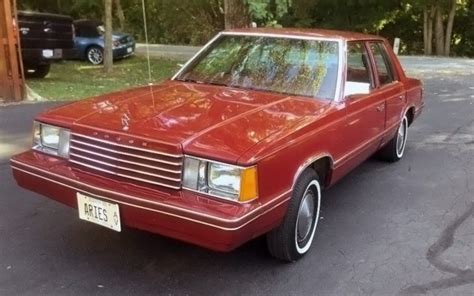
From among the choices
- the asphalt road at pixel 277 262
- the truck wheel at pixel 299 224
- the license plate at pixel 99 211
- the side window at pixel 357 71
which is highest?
the side window at pixel 357 71

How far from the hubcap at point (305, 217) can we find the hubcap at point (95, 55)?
15.4 metres

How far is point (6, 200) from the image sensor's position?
4.63 m

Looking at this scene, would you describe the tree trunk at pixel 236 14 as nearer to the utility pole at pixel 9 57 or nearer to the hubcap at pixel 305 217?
the utility pole at pixel 9 57

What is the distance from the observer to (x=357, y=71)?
4746mm

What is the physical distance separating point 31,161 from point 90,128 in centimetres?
56

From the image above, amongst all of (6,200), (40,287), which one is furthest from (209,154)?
(6,200)

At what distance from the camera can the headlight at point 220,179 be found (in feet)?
9.80

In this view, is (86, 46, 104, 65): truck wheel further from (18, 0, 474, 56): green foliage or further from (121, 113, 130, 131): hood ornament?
(121, 113, 130, 131): hood ornament

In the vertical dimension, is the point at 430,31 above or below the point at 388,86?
below

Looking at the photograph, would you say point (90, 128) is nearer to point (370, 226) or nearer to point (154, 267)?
point (154, 267)

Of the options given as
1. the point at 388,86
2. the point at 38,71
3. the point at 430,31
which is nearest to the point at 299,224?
the point at 388,86

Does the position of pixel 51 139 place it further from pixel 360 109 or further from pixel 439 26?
pixel 439 26

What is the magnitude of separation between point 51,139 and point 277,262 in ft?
5.79

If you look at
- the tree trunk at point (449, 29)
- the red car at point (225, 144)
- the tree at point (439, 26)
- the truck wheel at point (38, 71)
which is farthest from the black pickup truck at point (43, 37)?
the tree trunk at point (449, 29)
